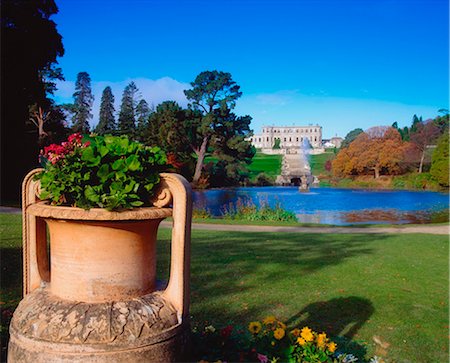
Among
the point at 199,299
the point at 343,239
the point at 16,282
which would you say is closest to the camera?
the point at 199,299

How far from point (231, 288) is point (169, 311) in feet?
11.3

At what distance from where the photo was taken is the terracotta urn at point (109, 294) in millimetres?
2150

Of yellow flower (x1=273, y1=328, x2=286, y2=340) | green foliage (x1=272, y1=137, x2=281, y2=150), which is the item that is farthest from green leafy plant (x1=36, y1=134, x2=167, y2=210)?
green foliage (x1=272, y1=137, x2=281, y2=150)

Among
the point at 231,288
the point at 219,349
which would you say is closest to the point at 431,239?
the point at 231,288

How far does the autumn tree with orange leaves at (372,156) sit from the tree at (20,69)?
32528mm

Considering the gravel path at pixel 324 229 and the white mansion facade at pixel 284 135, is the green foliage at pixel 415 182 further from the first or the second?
the white mansion facade at pixel 284 135

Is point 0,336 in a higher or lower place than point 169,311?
lower

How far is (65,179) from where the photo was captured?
7.46ft

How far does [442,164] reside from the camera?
35.7 m

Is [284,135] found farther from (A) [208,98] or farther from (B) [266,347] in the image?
(B) [266,347]

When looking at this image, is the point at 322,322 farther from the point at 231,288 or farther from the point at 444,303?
the point at 444,303

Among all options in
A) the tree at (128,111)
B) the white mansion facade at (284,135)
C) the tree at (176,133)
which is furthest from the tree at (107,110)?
the white mansion facade at (284,135)

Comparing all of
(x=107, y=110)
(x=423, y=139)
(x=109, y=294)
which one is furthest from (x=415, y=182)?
(x=107, y=110)

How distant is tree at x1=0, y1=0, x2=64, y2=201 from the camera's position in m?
17.7
